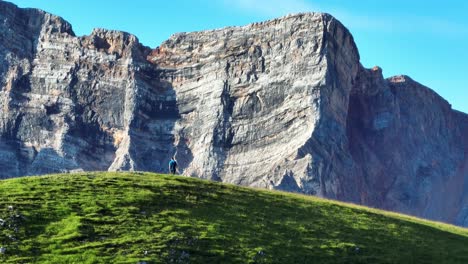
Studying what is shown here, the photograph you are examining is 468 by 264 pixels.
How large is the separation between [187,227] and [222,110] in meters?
105

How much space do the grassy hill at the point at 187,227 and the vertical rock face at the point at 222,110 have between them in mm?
79025

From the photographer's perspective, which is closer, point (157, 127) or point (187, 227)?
point (187, 227)

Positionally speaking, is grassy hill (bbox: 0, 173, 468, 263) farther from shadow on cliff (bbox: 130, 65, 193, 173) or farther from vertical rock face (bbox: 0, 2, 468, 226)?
shadow on cliff (bbox: 130, 65, 193, 173)

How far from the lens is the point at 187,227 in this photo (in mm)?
34562

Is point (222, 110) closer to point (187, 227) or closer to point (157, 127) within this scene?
point (157, 127)

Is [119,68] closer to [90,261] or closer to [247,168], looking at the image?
[247,168]

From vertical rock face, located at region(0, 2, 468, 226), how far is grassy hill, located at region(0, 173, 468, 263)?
259 ft

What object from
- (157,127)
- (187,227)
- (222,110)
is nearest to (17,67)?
(157,127)

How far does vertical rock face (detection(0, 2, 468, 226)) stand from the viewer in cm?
13238

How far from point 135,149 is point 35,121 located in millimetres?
16592

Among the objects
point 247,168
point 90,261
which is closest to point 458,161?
point 247,168

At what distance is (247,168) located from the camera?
13038 centimetres

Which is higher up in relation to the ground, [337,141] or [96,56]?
[96,56]

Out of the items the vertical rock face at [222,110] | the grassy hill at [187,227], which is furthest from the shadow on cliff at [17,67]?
the grassy hill at [187,227]
